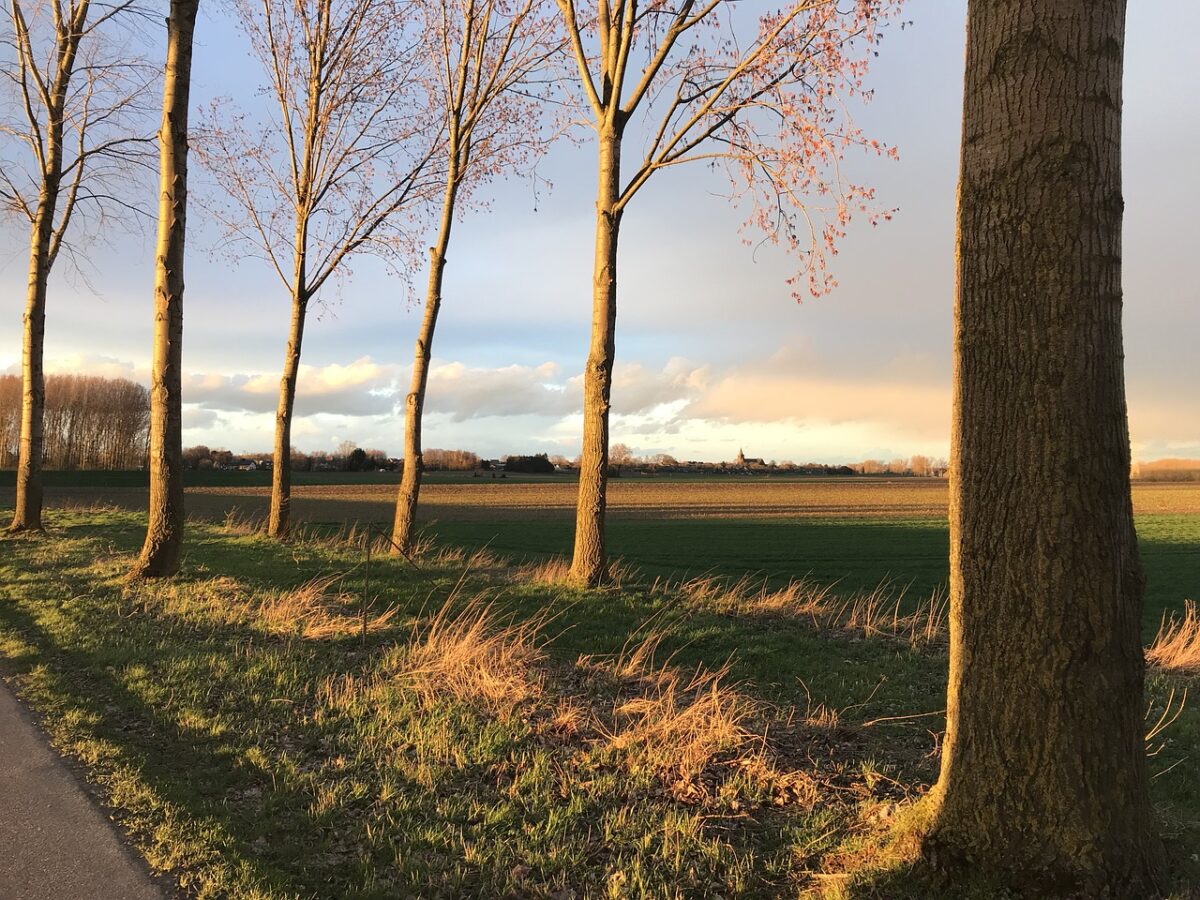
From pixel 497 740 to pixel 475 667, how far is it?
1.46 meters

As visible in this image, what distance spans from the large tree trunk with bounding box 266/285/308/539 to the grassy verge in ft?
26.0

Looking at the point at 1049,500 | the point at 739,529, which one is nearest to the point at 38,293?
the point at 1049,500

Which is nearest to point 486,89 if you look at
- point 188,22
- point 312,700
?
point 188,22

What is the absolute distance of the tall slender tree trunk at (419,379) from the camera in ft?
50.3

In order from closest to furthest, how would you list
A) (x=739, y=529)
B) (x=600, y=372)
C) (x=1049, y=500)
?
(x=1049, y=500) → (x=600, y=372) → (x=739, y=529)

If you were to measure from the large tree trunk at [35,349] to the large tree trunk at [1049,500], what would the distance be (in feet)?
68.8

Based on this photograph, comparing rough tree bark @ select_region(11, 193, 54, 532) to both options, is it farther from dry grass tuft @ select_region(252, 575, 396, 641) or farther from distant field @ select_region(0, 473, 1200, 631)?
dry grass tuft @ select_region(252, 575, 396, 641)

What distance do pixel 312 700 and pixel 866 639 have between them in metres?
6.22

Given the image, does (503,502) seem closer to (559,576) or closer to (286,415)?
(286,415)

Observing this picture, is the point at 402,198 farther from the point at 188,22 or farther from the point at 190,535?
the point at 190,535

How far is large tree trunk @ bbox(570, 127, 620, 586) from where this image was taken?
11.2 metres

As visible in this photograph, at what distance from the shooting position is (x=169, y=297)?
1173 cm

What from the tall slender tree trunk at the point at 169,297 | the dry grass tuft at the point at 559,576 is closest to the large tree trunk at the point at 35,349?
the tall slender tree trunk at the point at 169,297

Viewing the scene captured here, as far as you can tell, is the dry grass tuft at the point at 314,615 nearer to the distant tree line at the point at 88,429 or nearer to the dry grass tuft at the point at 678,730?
the dry grass tuft at the point at 678,730
